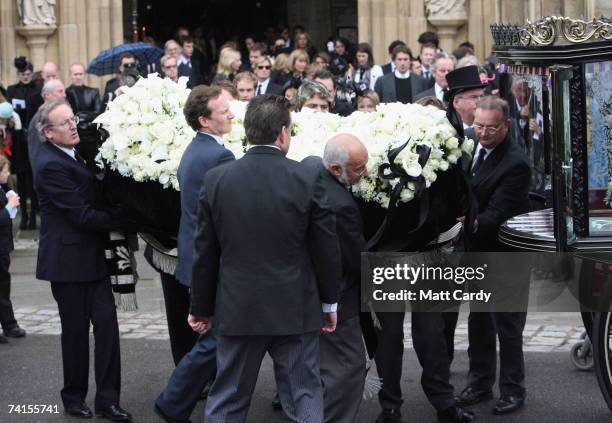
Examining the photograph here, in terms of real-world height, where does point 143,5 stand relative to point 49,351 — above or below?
above

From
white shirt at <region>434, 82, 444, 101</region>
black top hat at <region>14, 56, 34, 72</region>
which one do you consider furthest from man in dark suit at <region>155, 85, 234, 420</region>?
black top hat at <region>14, 56, 34, 72</region>

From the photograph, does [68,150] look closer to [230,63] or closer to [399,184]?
[399,184]

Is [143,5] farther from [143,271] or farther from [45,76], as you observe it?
[143,271]

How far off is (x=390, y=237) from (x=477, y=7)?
11.2 m

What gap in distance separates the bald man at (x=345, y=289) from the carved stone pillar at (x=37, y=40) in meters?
12.4

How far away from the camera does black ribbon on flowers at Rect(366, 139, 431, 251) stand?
7281mm

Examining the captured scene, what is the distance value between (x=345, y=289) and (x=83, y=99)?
9.30m

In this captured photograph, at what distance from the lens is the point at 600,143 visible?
721cm

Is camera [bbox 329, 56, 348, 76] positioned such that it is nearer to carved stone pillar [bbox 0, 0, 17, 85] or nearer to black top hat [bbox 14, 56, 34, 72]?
black top hat [bbox 14, 56, 34, 72]

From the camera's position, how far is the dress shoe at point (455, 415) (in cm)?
768

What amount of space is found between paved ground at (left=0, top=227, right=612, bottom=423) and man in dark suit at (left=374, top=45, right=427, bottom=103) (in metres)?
4.27

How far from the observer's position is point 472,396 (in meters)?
8.16

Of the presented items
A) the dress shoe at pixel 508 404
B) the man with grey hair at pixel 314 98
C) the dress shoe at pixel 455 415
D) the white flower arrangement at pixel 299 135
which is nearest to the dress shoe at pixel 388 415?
the dress shoe at pixel 455 415

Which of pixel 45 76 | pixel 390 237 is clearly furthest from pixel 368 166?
pixel 45 76
